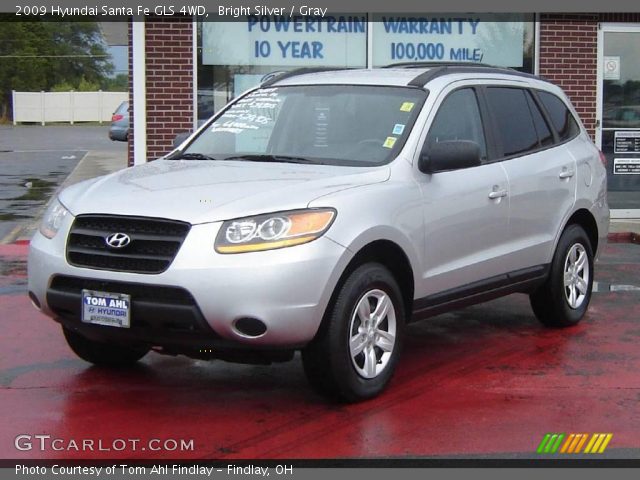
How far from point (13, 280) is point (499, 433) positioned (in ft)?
18.5

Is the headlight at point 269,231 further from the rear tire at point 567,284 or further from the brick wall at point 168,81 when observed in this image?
the brick wall at point 168,81

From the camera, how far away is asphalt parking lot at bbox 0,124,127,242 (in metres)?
15.6

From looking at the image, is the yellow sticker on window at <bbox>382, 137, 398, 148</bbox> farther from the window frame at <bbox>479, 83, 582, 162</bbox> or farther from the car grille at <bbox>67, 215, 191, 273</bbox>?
the car grille at <bbox>67, 215, 191, 273</bbox>

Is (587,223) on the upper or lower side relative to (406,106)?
lower

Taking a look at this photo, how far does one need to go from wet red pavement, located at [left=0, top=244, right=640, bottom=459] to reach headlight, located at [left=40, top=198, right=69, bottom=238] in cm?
94

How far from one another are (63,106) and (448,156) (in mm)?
52256

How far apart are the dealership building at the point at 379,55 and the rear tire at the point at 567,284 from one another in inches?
226

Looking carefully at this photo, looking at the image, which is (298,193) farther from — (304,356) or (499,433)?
(499,433)

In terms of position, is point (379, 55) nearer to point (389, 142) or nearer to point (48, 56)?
point (389, 142)

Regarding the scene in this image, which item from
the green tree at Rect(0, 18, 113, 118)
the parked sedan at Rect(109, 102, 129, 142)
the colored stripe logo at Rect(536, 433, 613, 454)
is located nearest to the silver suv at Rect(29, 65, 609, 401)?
the colored stripe logo at Rect(536, 433, 613, 454)

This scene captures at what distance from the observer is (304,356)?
5.34 metres

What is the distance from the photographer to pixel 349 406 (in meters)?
5.56

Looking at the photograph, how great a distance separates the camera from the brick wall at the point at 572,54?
1327cm

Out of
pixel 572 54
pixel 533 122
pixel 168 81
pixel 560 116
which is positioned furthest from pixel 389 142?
pixel 572 54
